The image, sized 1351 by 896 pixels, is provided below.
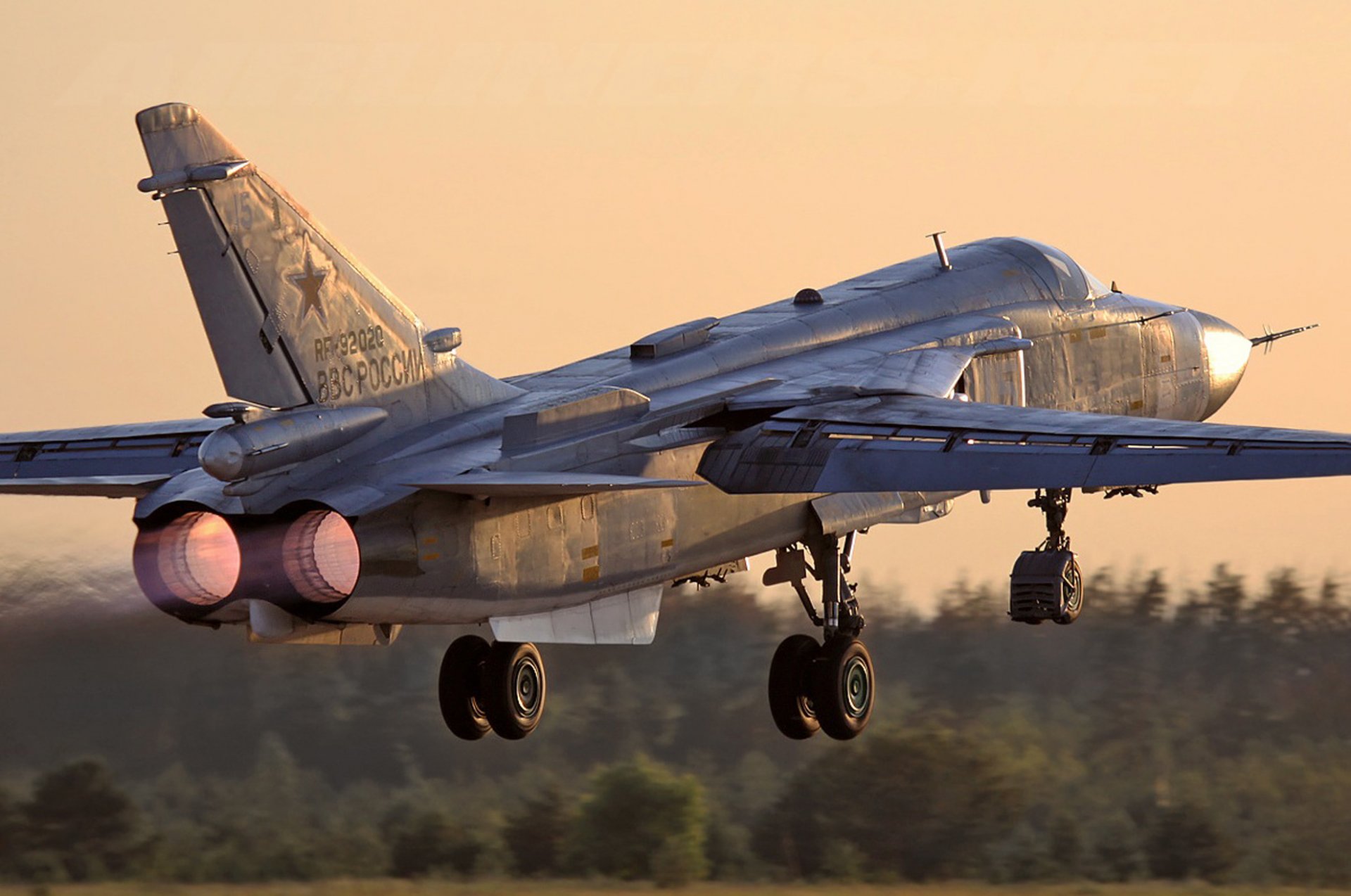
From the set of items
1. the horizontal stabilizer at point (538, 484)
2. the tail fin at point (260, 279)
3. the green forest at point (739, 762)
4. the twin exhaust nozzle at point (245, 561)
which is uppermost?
the tail fin at point (260, 279)

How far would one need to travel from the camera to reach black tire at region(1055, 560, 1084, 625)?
29.0 m

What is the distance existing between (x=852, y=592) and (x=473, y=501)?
21.7 ft

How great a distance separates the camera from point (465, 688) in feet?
87.6

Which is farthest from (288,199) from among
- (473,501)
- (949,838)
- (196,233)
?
(949,838)

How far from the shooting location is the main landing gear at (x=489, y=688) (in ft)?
87.0

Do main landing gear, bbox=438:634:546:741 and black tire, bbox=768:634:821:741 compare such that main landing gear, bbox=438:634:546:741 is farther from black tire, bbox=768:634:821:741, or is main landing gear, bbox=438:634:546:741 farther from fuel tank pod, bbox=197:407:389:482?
fuel tank pod, bbox=197:407:389:482

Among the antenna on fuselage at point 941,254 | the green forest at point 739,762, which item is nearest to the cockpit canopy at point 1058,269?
the antenna on fuselage at point 941,254

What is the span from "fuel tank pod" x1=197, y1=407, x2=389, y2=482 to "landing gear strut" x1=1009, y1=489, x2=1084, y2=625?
365 inches

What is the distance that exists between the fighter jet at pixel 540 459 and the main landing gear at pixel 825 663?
0.03 m

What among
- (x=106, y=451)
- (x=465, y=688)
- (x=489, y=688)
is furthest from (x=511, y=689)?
(x=106, y=451)

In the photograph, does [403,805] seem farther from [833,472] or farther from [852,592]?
[833,472]

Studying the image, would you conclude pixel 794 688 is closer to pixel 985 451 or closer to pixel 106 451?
pixel 985 451

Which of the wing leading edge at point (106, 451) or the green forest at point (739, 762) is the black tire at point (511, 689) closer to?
the wing leading edge at point (106, 451)

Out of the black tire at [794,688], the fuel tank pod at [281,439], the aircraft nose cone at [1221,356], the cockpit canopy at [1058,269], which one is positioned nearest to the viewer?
the fuel tank pod at [281,439]
